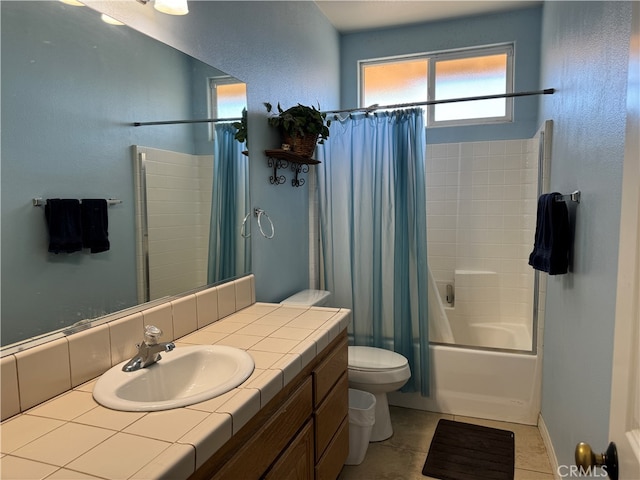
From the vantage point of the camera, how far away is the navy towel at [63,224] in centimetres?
118

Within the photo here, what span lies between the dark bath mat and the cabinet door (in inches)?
36.8

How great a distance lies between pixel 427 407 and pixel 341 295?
3.10 ft

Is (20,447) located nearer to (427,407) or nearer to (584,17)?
(584,17)

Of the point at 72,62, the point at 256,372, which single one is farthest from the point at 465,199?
the point at 72,62

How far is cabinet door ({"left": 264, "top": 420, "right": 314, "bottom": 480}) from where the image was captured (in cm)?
136

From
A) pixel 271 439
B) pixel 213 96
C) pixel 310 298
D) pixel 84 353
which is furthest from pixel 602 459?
pixel 310 298

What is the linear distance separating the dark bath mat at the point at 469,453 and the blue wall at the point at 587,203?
0.28 m

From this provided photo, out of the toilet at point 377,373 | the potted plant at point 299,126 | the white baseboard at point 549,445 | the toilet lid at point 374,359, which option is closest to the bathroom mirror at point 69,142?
the potted plant at point 299,126

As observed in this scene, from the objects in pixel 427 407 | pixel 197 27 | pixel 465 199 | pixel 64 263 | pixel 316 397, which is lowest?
pixel 427 407

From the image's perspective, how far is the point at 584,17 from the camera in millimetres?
1753

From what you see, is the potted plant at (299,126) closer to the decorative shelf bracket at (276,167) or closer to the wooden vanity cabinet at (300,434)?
the decorative shelf bracket at (276,167)

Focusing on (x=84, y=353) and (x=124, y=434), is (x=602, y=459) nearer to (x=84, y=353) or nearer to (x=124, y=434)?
(x=124, y=434)

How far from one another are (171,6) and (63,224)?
3.02ft

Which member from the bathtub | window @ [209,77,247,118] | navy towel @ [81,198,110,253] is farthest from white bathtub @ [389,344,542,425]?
navy towel @ [81,198,110,253]
